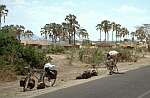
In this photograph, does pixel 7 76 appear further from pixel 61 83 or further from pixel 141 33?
pixel 141 33

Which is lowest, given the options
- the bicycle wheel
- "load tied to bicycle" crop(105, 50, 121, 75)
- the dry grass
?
the dry grass

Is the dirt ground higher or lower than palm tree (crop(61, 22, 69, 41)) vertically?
lower

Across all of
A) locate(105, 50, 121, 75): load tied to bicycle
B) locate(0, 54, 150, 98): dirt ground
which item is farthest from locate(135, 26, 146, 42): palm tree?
locate(105, 50, 121, 75): load tied to bicycle

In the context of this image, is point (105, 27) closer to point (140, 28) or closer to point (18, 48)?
point (140, 28)

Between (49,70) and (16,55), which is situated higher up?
(16,55)

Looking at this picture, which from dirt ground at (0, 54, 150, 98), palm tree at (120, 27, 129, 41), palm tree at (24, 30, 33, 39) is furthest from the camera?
palm tree at (120, 27, 129, 41)

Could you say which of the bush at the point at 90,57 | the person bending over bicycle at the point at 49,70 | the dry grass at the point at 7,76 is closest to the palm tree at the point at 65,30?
the bush at the point at 90,57

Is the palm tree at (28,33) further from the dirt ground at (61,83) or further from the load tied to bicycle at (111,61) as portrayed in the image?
the load tied to bicycle at (111,61)

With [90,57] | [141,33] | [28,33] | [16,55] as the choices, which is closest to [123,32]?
[141,33]

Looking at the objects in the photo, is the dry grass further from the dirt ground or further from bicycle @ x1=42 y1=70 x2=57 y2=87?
bicycle @ x1=42 y1=70 x2=57 y2=87

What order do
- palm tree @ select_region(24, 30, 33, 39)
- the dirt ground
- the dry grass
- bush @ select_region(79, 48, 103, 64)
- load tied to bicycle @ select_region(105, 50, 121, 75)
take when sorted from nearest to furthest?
the dirt ground
load tied to bicycle @ select_region(105, 50, 121, 75)
the dry grass
bush @ select_region(79, 48, 103, 64)
palm tree @ select_region(24, 30, 33, 39)

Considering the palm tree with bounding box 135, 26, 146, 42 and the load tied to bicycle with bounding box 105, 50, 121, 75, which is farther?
the palm tree with bounding box 135, 26, 146, 42

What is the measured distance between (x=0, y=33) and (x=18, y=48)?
2.03m

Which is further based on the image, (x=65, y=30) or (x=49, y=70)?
(x=65, y=30)
